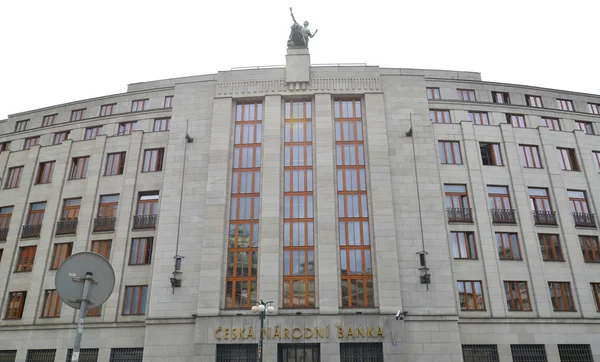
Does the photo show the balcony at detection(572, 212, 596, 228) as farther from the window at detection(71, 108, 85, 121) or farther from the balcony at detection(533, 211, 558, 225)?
the window at detection(71, 108, 85, 121)

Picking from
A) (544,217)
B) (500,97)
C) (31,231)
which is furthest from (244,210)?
(500,97)

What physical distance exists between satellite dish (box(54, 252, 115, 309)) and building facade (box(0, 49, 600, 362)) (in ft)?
73.7

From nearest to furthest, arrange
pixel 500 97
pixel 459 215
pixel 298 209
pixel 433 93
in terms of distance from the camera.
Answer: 1. pixel 298 209
2. pixel 459 215
3. pixel 433 93
4. pixel 500 97

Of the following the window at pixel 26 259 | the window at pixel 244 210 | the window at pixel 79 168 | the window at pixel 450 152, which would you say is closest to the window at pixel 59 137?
the window at pixel 79 168

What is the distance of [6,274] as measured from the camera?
35.6 metres

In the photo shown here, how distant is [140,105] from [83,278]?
3520 cm

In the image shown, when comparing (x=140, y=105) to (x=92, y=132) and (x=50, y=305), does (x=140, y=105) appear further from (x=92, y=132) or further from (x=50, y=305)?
(x=50, y=305)

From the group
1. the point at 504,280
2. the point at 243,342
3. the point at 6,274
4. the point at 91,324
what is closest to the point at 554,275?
the point at 504,280

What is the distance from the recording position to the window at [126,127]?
39719 millimetres

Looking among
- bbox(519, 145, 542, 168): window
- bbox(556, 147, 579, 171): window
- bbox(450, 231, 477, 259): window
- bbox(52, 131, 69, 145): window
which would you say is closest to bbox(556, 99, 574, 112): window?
bbox(556, 147, 579, 171): window

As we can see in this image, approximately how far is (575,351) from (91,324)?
3547cm

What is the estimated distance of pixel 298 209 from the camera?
33438 mm

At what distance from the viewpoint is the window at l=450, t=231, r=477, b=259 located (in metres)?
33.0

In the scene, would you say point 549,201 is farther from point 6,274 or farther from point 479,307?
point 6,274
